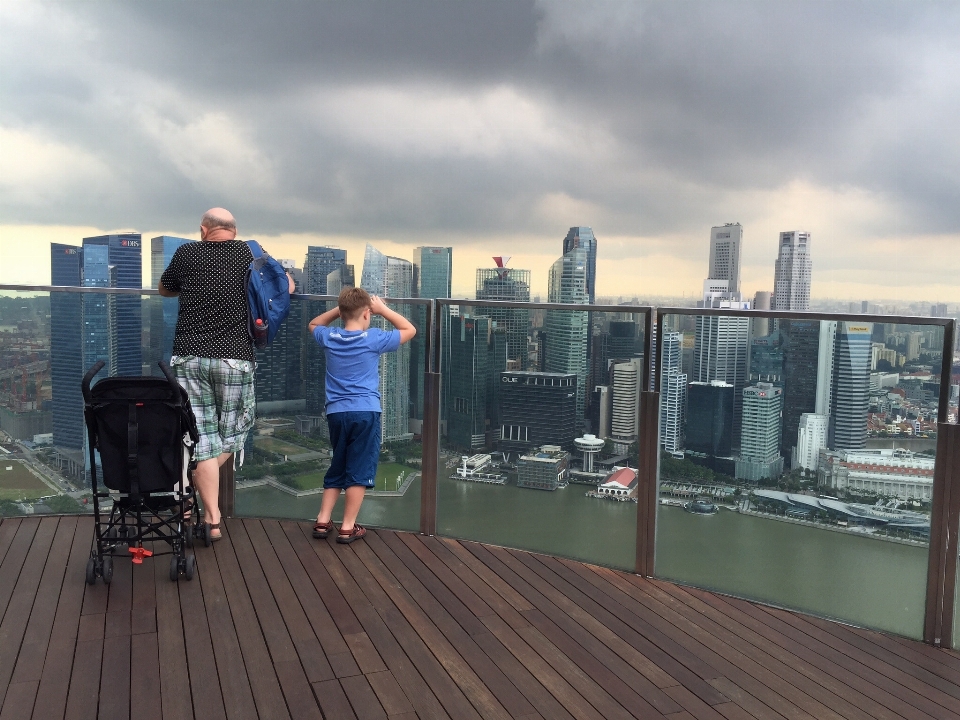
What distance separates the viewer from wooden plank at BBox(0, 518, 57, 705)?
2.40 meters

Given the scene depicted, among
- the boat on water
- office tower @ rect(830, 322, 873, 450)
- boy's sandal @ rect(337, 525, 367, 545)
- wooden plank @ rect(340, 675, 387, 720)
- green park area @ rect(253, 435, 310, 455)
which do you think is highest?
office tower @ rect(830, 322, 873, 450)

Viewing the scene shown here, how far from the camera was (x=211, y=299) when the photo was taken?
346cm

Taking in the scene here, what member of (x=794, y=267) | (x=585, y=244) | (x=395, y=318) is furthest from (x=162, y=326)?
(x=794, y=267)

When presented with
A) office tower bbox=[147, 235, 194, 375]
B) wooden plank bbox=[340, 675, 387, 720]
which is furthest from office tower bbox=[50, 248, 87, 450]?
wooden plank bbox=[340, 675, 387, 720]

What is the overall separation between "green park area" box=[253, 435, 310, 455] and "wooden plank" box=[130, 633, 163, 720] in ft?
4.89

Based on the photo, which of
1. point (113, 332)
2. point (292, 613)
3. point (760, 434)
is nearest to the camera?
point (292, 613)

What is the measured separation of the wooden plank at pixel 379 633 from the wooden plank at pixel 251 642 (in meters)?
0.31

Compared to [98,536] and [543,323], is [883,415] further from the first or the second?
[98,536]

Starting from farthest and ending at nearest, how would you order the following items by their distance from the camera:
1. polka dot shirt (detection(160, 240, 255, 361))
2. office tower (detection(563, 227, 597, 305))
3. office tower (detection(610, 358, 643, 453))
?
office tower (detection(563, 227, 597, 305)) < polka dot shirt (detection(160, 240, 255, 361)) < office tower (detection(610, 358, 643, 453))

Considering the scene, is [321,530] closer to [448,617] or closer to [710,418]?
[448,617]

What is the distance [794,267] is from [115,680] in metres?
26.6

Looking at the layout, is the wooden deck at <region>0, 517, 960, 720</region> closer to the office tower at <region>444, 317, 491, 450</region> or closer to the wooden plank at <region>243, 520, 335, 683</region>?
the wooden plank at <region>243, 520, 335, 683</region>

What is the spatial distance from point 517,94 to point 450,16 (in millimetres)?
5523

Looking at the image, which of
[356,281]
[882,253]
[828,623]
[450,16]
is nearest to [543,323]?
[356,281]
